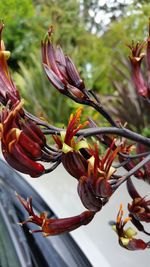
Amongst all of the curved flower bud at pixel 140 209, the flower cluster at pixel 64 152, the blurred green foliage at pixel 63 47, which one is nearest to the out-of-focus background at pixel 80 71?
the blurred green foliage at pixel 63 47

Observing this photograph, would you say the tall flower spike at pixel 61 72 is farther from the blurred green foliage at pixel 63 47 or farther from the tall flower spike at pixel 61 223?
the blurred green foliage at pixel 63 47

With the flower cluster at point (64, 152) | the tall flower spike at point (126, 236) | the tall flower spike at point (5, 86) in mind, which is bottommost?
the tall flower spike at point (126, 236)

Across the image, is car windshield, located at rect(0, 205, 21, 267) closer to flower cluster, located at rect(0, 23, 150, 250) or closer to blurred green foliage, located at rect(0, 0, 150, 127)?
flower cluster, located at rect(0, 23, 150, 250)

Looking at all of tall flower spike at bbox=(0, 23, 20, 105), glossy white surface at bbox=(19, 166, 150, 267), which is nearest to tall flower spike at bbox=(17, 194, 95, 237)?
tall flower spike at bbox=(0, 23, 20, 105)

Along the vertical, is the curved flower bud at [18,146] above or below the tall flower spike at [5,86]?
below

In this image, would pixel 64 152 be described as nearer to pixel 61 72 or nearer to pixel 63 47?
pixel 61 72

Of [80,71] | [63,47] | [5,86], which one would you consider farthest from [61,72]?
[63,47]
